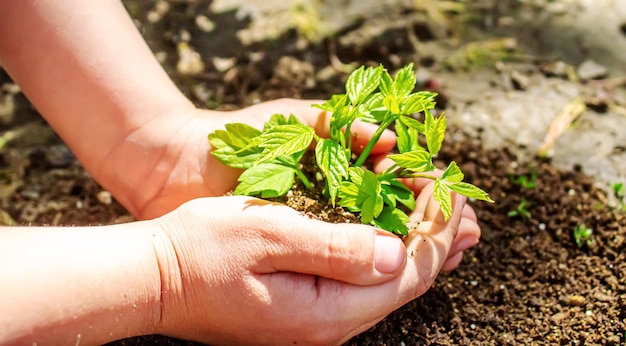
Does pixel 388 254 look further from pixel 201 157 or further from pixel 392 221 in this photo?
pixel 201 157

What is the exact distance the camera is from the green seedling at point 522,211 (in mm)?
2207

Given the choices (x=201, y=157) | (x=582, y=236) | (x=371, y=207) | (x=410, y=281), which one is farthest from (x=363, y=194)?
(x=582, y=236)

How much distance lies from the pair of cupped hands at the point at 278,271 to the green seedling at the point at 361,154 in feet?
0.24

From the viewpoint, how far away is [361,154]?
1.84m

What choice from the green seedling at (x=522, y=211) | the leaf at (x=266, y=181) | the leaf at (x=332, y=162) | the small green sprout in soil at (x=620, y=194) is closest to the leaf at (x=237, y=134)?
the leaf at (x=266, y=181)

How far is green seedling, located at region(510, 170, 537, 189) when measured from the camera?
228 centimetres

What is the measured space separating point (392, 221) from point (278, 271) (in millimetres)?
318

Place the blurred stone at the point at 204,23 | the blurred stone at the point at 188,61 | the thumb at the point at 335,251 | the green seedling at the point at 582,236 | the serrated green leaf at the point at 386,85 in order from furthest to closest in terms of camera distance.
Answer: the blurred stone at the point at 204,23
the blurred stone at the point at 188,61
the green seedling at the point at 582,236
the serrated green leaf at the point at 386,85
the thumb at the point at 335,251

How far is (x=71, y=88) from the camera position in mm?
1990

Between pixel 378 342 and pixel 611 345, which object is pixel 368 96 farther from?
pixel 611 345

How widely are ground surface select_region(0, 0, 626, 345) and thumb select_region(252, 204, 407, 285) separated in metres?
0.30

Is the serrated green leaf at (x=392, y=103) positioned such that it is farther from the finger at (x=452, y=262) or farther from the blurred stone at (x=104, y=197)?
the blurred stone at (x=104, y=197)

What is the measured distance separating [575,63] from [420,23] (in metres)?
0.67

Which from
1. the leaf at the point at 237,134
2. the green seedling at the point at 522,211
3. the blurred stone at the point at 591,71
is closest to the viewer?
the leaf at the point at 237,134
